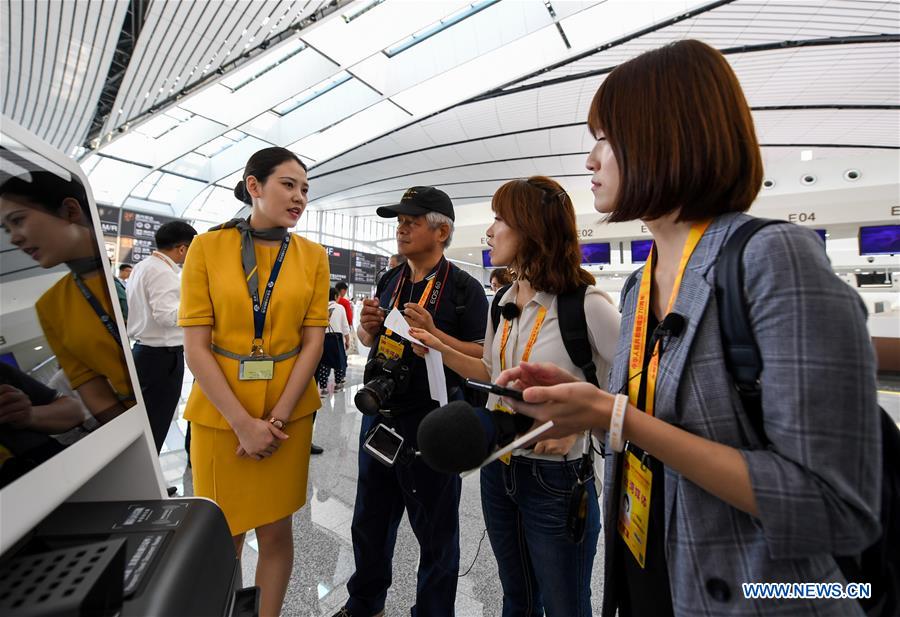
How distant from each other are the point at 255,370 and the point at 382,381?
1.57ft

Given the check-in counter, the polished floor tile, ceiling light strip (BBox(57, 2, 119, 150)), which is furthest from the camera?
the check-in counter

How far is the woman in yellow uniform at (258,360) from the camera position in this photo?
1511mm

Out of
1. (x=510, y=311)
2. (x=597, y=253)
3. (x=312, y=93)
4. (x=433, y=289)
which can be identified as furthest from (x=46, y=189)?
(x=312, y=93)

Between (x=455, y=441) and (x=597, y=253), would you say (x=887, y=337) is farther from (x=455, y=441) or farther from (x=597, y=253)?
(x=455, y=441)

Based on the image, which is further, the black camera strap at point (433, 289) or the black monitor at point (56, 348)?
the black camera strap at point (433, 289)

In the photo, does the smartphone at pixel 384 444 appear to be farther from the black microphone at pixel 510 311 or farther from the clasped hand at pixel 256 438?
the black microphone at pixel 510 311

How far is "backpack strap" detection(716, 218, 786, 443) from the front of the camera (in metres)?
0.67

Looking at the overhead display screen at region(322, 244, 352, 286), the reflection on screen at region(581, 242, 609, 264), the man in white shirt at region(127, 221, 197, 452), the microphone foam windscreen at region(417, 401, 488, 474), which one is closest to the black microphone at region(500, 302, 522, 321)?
the microphone foam windscreen at region(417, 401, 488, 474)

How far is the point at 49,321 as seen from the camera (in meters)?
0.60

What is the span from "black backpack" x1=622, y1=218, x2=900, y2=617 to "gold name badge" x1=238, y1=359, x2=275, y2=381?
1.44m

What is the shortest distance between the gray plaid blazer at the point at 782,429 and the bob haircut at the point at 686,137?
0.09 meters

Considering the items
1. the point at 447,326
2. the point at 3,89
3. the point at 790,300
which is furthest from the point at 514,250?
the point at 3,89

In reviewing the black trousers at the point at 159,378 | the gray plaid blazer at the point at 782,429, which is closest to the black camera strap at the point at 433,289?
the gray plaid blazer at the point at 782,429

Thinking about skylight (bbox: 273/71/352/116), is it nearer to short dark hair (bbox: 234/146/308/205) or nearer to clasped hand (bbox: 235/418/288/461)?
short dark hair (bbox: 234/146/308/205)
